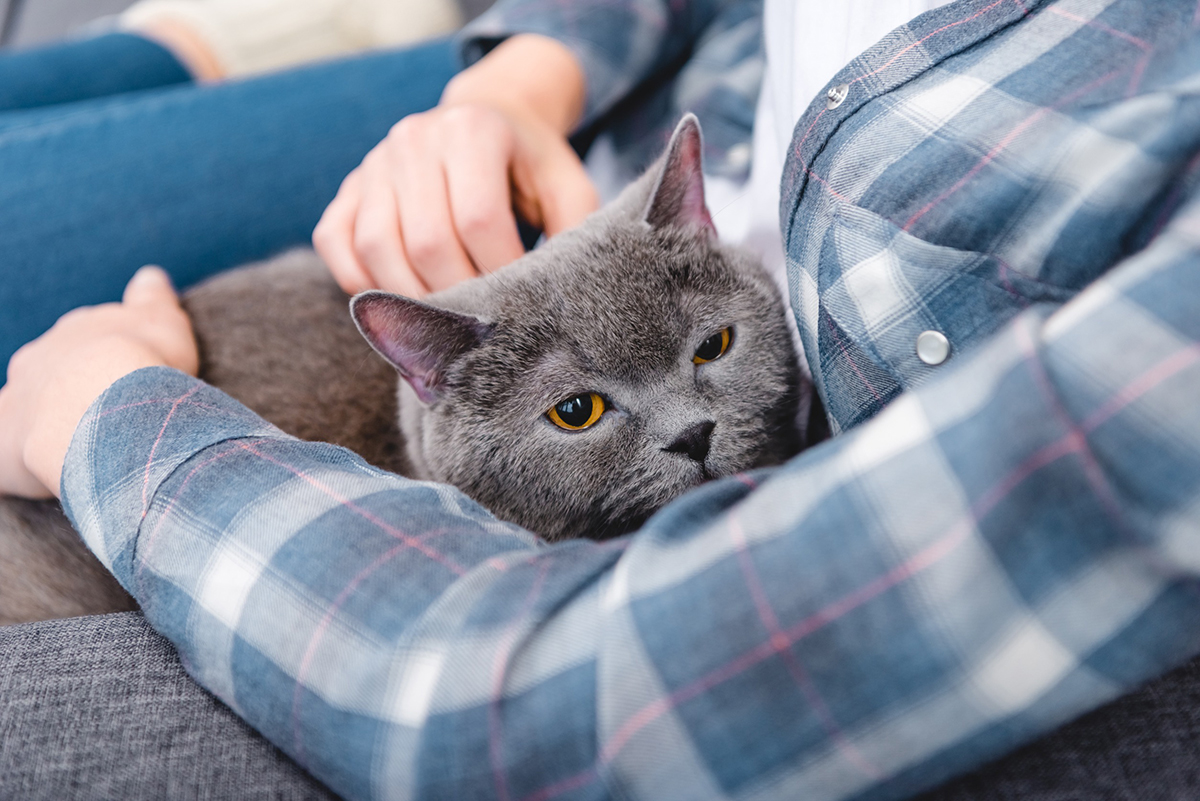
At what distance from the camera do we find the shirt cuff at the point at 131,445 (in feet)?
2.25

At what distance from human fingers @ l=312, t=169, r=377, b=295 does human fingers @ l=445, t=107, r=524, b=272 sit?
17 cm

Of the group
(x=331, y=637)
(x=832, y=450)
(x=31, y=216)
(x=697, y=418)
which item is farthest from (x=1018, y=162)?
(x=31, y=216)

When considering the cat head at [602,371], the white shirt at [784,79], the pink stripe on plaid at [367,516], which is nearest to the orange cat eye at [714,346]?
the cat head at [602,371]

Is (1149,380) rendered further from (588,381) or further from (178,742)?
(178,742)

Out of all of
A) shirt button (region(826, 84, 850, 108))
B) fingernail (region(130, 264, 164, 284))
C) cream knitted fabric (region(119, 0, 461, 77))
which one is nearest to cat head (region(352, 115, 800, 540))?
shirt button (region(826, 84, 850, 108))

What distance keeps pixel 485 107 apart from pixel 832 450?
2.79 feet

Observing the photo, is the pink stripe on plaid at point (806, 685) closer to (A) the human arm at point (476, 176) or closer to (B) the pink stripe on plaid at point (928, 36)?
(B) the pink stripe on plaid at point (928, 36)

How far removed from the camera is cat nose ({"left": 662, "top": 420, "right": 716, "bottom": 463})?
83cm

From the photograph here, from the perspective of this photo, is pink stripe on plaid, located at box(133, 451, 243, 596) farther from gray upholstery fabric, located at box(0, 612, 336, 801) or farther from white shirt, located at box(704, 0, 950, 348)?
white shirt, located at box(704, 0, 950, 348)

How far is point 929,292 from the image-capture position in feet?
2.13

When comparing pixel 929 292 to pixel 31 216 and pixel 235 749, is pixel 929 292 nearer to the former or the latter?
pixel 235 749

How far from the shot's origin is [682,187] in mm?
978

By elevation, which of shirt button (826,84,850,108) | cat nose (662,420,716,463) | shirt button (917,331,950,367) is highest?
shirt button (826,84,850,108)

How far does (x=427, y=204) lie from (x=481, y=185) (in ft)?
0.26
